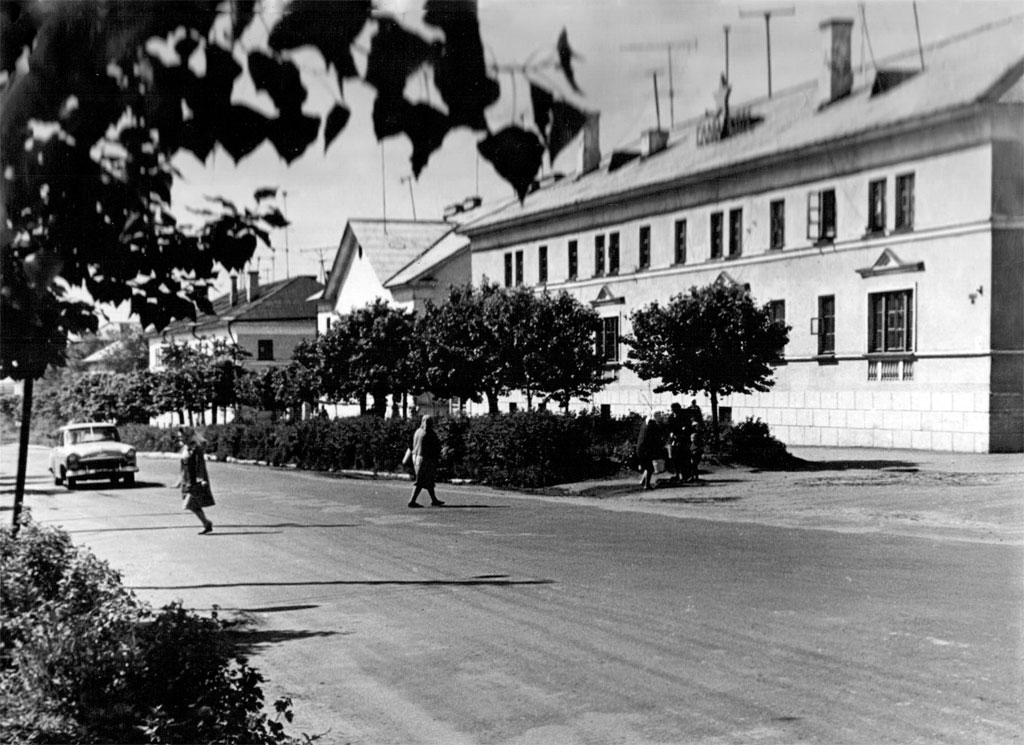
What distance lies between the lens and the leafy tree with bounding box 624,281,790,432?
93.0ft

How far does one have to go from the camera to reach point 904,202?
1275 inches

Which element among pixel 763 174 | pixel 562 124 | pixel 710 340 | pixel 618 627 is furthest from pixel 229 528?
pixel 763 174

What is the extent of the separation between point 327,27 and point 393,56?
189mm

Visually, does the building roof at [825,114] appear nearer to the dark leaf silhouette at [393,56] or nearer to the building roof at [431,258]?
the building roof at [431,258]

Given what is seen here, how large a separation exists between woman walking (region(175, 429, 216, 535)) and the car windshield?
51.5ft

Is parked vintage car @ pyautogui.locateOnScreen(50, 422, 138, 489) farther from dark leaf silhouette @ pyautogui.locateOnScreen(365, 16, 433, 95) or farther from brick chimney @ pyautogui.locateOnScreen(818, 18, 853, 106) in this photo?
dark leaf silhouette @ pyautogui.locateOnScreen(365, 16, 433, 95)

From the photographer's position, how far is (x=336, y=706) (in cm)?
749

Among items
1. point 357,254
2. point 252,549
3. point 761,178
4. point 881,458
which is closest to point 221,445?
point 357,254

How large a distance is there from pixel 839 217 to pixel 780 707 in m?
30.2

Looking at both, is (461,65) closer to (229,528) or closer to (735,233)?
(229,528)

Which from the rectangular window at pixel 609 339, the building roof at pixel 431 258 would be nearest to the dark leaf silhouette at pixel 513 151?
the rectangular window at pixel 609 339

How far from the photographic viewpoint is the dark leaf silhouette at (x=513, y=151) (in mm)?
3422

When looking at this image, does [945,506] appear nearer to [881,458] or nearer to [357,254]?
[881,458]

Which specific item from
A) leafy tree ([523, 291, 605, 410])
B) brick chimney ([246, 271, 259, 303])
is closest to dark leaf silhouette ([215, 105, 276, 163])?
brick chimney ([246, 271, 259, 303])
